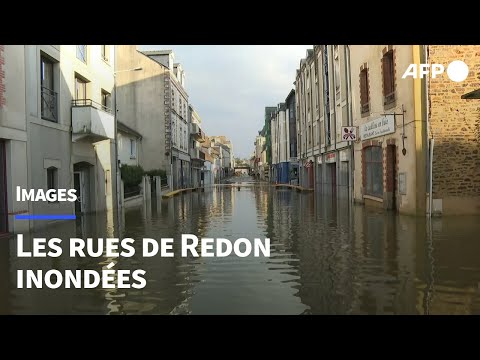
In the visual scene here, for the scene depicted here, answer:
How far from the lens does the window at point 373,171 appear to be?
19081 mm

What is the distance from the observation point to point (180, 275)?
7.16 m

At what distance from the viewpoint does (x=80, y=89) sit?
60.2ft

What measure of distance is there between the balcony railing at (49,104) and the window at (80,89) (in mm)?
1848

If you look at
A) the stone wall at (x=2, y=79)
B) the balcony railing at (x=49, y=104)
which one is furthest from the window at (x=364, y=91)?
the stone wall at (x=2, y=79)

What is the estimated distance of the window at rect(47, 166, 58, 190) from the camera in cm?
1541

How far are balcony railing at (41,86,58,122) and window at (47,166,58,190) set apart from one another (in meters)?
1.76

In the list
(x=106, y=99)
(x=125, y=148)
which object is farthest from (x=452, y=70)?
(x=125, y=148)

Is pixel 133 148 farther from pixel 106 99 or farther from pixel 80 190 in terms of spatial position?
pixel 80 190

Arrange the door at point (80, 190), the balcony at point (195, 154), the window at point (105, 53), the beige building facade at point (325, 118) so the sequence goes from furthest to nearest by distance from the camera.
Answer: the balcony at point (195, 154), the beige building facade at point (325, 118), the window at point (105, 53), the door at point (80, 190)

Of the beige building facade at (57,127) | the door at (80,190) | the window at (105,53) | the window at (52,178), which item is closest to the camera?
the beige building facade at (57,127)

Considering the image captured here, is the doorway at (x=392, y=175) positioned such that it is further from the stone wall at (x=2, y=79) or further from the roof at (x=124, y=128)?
the roof at (x=124, y=128)

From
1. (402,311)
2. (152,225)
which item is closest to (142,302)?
(402,311)
